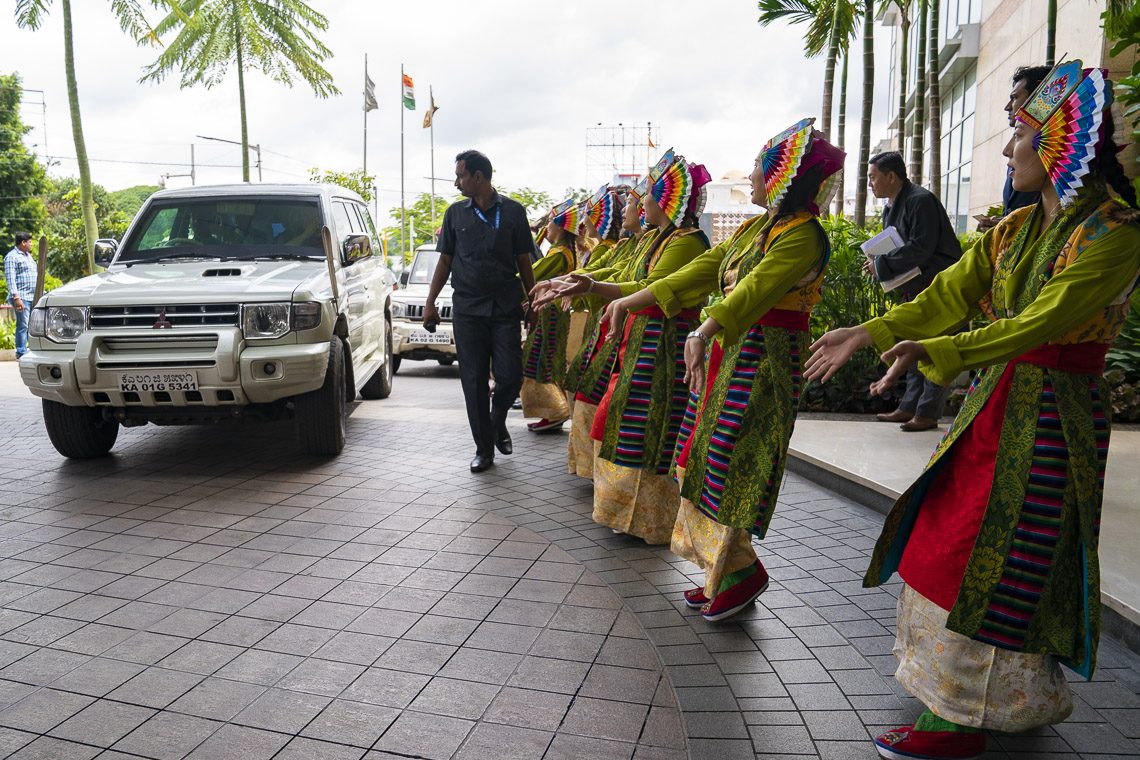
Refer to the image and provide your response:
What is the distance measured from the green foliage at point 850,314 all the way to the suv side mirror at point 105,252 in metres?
6.13

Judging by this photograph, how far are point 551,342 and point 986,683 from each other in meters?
5.56

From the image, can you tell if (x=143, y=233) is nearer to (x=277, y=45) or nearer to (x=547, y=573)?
(x=547, y=573)

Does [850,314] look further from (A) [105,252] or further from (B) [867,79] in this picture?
(A) [105,252]

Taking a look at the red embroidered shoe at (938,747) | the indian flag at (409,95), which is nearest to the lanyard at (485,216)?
the red embroidered shoe at (938,747)

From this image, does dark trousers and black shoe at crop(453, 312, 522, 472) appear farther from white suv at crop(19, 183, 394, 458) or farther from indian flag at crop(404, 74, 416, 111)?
indian flag at crop(404, 74, 416, 111)

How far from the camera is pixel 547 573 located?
4.48m

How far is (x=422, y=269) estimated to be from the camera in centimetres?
1443

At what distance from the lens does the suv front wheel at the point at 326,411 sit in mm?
6650

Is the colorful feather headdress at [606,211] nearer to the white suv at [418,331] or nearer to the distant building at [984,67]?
the white suv at [418,331]

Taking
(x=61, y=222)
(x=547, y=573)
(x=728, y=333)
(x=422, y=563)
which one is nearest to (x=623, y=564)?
(x=547, y=573)

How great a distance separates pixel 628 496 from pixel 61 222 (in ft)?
204

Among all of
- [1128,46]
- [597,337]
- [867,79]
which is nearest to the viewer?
[597,337]

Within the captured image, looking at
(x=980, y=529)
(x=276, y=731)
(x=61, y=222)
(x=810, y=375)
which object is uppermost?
(x=61, y=222)

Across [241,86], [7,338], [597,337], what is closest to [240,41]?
[241,86]
